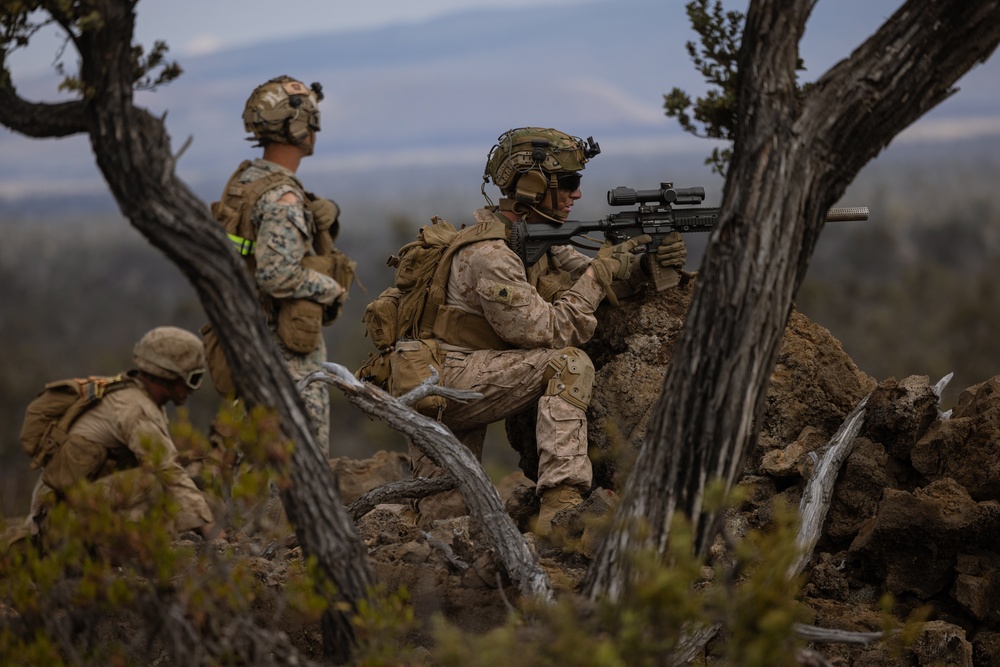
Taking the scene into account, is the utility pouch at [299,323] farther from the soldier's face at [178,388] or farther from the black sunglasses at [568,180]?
the black sunglasses at [568,180]

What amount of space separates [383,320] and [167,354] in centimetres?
113

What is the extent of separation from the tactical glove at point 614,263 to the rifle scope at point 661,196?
0.19 metres

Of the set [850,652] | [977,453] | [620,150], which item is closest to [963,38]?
[977,453]

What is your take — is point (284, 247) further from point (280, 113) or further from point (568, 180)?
point (568, 180)

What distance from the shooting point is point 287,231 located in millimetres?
6934

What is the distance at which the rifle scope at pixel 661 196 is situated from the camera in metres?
6.87

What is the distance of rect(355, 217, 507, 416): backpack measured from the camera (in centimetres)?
697

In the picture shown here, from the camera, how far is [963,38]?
5.03 m

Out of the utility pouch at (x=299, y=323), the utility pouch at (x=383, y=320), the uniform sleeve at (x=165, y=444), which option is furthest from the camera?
the utility pouch at (x=383, y=320)

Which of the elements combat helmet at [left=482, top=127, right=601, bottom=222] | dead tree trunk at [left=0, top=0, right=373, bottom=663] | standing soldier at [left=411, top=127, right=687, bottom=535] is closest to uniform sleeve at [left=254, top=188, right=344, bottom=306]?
standing soldier at [left=411, top=127, right=687, bottom=535]

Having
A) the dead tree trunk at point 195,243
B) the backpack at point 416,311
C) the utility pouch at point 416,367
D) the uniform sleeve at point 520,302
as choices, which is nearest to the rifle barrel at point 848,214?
the uniform sleeve at point 520,302

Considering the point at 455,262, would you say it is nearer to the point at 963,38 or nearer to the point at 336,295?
the point at 336,295

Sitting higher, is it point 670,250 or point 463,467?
point 670,250

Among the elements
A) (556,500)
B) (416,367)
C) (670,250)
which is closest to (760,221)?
(670,250)
